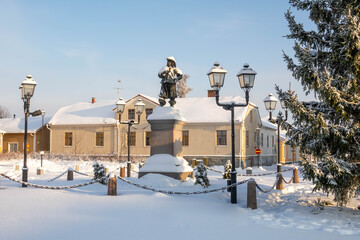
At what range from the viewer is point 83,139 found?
115ft

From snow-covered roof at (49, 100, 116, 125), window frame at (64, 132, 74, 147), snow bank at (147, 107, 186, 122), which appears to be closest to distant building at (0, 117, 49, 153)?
snow-covered roof at (49, 100, 116, 125)

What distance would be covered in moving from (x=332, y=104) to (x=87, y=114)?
30921 mm

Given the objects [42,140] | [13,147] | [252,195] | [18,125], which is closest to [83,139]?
[42,140]

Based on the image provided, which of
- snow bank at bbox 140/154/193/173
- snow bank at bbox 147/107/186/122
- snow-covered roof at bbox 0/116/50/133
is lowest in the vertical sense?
snow bank at bbox 140/154/193/173

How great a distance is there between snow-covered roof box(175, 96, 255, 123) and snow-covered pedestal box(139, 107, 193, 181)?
16.9m

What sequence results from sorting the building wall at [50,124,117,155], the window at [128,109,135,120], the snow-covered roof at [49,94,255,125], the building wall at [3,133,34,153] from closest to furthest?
the snow-covered roof at [49,94,255,125] < the building wall at [50,124,117,155] < the window at [128,109,135,120] < the building wall at [3,133,34,153]

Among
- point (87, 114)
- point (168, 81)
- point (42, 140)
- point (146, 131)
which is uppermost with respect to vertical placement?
point (87, 114)

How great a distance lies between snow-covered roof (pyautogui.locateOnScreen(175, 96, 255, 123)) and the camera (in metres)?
31.3

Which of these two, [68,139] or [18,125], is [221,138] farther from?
[18,125]

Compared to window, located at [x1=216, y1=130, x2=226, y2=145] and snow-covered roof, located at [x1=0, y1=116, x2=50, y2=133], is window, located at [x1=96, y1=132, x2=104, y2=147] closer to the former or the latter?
snow-covered roof, located at [x1=0, y1=116, x2=50, y2=133]

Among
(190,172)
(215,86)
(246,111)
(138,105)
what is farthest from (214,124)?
(215,86)

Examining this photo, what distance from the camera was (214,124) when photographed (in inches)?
1237

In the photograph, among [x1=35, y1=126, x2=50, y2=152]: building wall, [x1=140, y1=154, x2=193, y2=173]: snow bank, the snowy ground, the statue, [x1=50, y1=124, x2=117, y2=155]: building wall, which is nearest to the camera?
the snowy ground

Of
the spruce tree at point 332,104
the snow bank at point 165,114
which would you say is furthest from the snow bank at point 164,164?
the spruce tree at point 332,104
